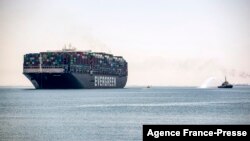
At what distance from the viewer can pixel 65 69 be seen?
140 m

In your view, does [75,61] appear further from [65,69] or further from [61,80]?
[61,80]

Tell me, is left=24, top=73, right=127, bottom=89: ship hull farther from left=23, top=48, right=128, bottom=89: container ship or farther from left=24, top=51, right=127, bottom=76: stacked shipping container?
left=24, top=51, right=127, bottom=76: stacked shipping container

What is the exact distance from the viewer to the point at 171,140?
903 inches

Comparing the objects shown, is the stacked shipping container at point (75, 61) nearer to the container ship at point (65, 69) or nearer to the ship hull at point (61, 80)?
the container ship at point (65, 69)

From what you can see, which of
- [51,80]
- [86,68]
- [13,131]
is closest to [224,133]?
[13,131]

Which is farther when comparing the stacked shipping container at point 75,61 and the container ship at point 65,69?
the stacked shipping container at point 75,61

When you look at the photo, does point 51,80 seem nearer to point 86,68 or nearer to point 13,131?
point 86,68

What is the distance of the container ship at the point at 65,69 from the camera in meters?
140

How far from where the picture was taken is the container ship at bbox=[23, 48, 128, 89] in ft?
458

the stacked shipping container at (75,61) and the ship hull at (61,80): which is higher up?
the stacked shipping container at (75,61)

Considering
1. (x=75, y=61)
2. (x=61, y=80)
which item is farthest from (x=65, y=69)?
(x=75, y=61)

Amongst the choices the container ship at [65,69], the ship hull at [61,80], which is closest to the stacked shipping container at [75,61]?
the container ship at [65,69]

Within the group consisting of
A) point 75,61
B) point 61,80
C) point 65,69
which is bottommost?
point 61,80

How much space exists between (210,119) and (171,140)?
33108 millimetres
